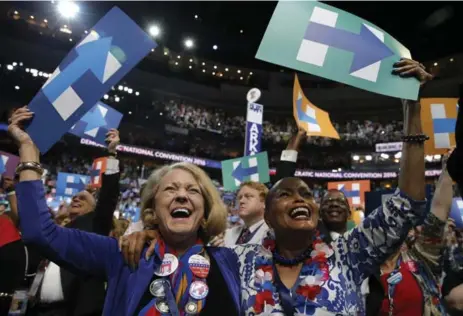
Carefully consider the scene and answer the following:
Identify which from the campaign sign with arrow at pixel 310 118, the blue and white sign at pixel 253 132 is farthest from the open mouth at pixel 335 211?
the blue and white sign at pixel 253 132

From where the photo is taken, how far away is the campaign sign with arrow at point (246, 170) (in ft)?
17.0

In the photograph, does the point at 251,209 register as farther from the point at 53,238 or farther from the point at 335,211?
the point at 53,238

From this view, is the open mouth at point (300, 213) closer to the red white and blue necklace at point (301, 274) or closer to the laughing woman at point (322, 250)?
the laughing woman at point (322, 250)

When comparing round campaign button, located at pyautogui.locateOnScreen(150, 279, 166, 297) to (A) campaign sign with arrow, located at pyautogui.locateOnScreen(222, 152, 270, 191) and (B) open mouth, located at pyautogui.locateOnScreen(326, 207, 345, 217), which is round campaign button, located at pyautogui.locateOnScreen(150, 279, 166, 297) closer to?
(B) open mouth, located at pyautogui.locateOnScreen(326, 207, 345, 217)

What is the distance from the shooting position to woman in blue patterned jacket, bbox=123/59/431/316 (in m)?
1.70

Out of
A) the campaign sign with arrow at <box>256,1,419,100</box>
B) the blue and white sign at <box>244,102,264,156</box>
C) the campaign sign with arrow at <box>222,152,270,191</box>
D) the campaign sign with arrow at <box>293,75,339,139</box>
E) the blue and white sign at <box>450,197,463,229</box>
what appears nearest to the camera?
the campaign sign with arrow at <box>256,1,419,100</box>

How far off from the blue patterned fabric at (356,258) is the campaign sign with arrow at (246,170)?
3263mm

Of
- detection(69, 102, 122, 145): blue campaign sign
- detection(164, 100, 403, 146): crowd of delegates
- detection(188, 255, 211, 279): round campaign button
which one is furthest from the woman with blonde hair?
detection(164, 100, 403, 146): crowd of delegates

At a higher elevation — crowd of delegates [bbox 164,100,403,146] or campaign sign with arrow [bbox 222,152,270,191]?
crowd of delegates [bbox 164,100,403,146]

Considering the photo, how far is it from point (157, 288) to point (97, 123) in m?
3.10

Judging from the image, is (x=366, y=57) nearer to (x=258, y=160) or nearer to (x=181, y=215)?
(x=181, y=215)

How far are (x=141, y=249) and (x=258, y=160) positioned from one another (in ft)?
11.9

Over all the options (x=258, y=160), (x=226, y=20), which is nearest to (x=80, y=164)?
(x=226, y=20)

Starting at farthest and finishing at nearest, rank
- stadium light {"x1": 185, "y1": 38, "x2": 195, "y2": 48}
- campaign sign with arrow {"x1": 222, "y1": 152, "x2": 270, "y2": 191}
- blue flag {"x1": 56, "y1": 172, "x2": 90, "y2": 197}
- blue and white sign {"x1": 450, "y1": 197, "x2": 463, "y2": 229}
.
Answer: stadium light {"x1": 185, "y1": 38, "x2": 195, "y2": 48} < blue flag {"x1": 56, "y1": 172, "x2": 90, "y2": 197} < campaign sign with arrow {"x1": 222, "y1": 152, "x2": 270, "y2": 191} < blue and white sign {"x1": 450, "y1": 197, "x2": 463, "y2": 229}
